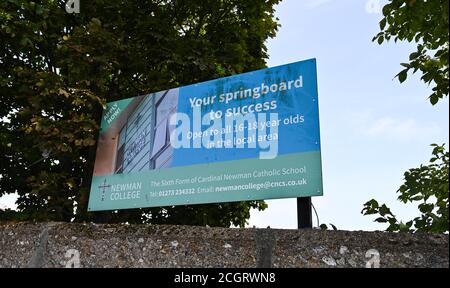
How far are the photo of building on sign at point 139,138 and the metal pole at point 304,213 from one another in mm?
1642

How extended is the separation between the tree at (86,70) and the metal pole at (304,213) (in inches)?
119

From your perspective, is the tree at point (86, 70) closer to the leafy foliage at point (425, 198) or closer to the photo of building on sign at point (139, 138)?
the photo of building on sign at point (139, 138)

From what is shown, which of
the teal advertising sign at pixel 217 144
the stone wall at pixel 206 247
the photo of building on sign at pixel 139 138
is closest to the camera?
the stone wall at pixel 206 247

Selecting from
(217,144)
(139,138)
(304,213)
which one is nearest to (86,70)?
(139,138)

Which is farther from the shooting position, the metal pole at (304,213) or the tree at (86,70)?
the tree at (86,70)

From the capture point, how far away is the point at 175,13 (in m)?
8.65

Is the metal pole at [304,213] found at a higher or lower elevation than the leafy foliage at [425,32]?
lower

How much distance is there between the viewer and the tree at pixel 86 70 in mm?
6539

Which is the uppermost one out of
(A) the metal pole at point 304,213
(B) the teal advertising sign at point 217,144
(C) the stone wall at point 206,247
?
(B) the teal advertising sign at point 217,144

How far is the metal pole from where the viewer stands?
13.8ft

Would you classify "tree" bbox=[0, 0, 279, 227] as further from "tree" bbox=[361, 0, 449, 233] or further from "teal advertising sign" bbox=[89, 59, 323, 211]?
"tree" bbox=[361, 0, 449, 233]

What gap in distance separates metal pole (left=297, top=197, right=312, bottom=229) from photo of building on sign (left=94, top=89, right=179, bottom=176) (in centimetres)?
164

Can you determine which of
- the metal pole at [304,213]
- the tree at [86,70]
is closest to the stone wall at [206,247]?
the metal pole at [304,213]

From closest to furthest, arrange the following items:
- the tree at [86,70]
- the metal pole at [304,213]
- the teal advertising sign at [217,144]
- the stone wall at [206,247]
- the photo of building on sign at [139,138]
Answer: the stone wall at [206,247], the metal pole at [304,213], the teal advertising sign at [217,144], the photo of building on sign at [139,138], the tree at [86,70]
